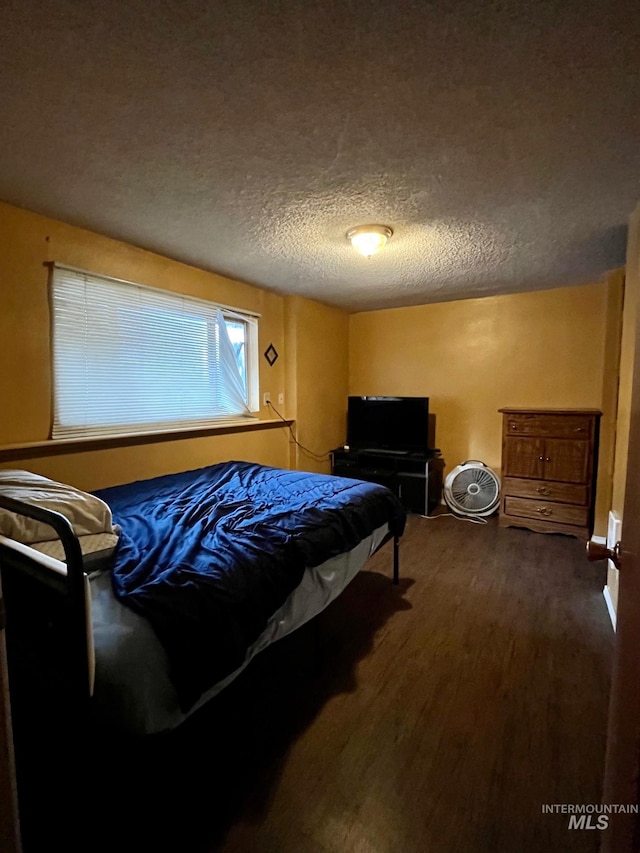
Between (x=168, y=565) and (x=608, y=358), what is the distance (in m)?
3.55

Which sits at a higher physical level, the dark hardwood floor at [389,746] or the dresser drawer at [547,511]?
the dresser drawer at [547,511]

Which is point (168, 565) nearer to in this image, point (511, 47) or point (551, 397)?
point (511, 47)

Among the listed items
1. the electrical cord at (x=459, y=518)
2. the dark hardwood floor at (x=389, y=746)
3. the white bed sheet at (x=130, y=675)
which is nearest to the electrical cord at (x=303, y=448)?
the electrical cord at (x=459, y=518)

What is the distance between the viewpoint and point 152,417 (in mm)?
2939

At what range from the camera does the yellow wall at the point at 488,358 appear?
366 cm

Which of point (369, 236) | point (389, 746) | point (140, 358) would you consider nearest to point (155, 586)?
point (389, 746)

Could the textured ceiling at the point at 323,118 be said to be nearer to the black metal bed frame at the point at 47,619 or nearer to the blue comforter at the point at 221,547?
the black metal bed frame at the point at 47,619

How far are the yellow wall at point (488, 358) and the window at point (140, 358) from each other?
176 cm

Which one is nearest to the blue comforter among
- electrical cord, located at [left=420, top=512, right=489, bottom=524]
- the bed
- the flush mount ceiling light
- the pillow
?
the bed

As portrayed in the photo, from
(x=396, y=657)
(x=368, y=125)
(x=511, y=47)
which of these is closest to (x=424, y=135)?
(x=368, y=125)

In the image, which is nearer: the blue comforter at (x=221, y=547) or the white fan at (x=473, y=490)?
the blue comforter at (x=221, y=547)

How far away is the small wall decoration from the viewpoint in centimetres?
388

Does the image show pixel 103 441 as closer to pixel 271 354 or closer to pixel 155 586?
pixel 155 586

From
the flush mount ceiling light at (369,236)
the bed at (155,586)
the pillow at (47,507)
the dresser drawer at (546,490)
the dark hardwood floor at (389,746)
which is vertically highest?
the flush mount ceiling light at (369,236)
